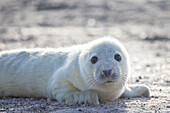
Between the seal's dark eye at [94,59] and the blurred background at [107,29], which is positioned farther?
the blurred background at [107,29]

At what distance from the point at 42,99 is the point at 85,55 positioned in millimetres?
876

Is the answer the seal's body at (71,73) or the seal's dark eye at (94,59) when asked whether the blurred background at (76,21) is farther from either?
the seal's dark eye at (94,59)

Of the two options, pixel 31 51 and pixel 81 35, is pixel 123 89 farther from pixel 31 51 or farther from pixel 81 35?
pixel 81 35

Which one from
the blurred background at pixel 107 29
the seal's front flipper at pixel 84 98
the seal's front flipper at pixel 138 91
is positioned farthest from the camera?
the blurred background at pixel 107 29

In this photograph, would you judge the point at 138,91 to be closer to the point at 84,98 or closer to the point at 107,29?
the point at 84,98

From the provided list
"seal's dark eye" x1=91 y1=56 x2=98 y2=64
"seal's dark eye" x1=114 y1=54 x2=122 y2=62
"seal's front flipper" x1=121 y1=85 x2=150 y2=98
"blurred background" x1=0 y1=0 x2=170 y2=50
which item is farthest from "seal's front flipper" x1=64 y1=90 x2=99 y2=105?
"blurred background" x1=0 y1=0 x2=170 y2=50

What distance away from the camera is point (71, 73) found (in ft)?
17.5

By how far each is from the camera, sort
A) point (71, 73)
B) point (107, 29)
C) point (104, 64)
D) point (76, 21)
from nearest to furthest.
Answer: point (104, 64) < point (71, 73) < point (107, 29) < point (76, 21)

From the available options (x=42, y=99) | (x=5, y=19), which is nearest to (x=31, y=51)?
(x=42, y=99)

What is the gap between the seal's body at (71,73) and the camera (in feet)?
16.4

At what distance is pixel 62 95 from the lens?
17.2 feet

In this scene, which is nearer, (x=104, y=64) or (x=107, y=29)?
(x=104, y=64)

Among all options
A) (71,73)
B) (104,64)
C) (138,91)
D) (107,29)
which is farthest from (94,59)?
(107,29)

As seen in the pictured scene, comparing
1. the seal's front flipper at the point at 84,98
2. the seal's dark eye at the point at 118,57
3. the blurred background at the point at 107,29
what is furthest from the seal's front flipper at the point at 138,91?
the seal's front flipper at the point at 84,98
